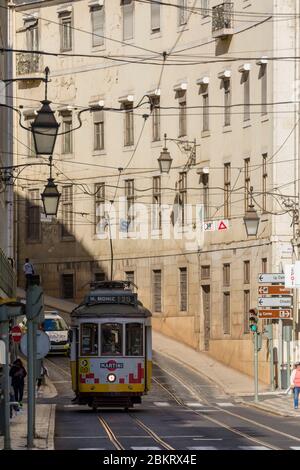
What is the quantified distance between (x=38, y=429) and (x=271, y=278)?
1980 centimetres

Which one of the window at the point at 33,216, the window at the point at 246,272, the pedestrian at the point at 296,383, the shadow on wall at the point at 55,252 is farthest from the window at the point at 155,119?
the pedestrian at the point at 296,383

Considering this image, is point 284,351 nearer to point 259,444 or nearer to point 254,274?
point 254,274

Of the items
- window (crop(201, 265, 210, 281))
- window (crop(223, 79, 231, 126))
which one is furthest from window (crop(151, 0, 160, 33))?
window (crop(201, 265, 210, 281))

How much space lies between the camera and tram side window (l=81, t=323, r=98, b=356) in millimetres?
48656

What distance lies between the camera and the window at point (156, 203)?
237 feet

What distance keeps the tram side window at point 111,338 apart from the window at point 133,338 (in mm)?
218

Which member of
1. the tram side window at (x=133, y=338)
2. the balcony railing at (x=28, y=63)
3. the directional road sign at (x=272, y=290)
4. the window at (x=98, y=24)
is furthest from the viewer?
the balcony railing at (x=28, y=63)

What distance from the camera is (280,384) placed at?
6097cm

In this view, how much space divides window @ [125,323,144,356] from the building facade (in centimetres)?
1266

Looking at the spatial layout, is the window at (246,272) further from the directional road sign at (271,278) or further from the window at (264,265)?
the directional road sign at (271,278)

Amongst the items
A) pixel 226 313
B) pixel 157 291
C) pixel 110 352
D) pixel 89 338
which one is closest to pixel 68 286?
pixel 157 291

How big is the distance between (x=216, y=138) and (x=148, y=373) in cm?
2074

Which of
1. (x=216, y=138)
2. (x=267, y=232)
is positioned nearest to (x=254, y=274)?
(x=267, y=232)

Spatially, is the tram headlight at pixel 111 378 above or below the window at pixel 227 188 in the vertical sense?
below
